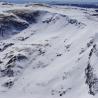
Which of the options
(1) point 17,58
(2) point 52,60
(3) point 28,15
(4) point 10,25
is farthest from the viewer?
(3) point 28,15

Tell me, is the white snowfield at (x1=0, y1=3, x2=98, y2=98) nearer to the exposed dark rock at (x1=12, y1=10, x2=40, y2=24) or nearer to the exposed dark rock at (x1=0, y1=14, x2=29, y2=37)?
the exposed dark rock at (x1=0, y1=14, x2=29, y2=37)

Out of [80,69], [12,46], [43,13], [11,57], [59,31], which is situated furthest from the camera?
[43,13]

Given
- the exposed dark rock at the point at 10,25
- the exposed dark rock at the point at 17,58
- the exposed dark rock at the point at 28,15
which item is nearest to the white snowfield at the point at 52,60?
→ the exposed dark rock at the point at 17,58

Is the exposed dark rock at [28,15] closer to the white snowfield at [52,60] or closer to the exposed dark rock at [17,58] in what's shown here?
the white snowfield at [52,60]

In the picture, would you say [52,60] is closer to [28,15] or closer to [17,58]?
[17,58]

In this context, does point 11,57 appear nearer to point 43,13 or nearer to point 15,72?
point 15,72

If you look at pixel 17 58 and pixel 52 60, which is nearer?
pixel 52 60

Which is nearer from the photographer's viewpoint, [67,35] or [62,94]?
[62,94]

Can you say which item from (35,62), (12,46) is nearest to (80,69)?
(35,62)

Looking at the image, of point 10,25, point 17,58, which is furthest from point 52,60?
point 10,25
